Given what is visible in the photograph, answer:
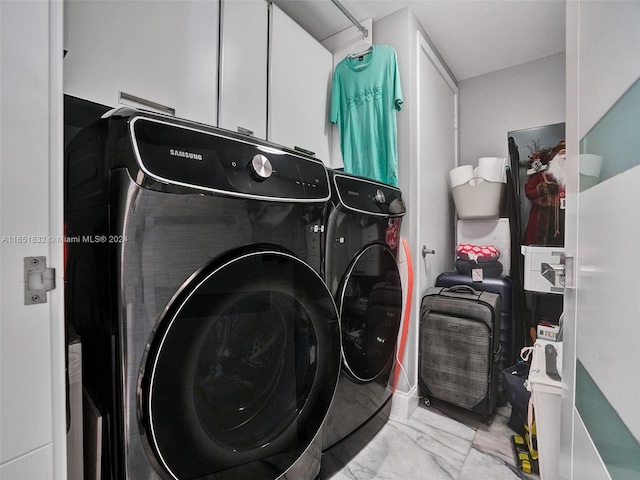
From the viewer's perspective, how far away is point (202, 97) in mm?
1196

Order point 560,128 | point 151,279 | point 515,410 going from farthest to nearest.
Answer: point 560,128, point 515,410, point 151,279

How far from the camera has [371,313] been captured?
127 centimetres

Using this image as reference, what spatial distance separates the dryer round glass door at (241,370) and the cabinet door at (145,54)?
78 centimetres

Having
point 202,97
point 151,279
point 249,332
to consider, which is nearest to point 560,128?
point 202,97

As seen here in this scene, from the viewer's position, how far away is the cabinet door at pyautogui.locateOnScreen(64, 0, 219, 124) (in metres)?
0.90

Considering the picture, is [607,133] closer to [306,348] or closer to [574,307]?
[574,307]

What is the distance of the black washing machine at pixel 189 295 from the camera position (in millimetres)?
564

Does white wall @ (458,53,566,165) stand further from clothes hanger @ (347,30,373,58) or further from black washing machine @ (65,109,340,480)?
black washing machine @ (65,109,340,480)

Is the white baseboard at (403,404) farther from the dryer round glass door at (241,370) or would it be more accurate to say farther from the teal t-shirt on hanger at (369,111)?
the teal t-shirt on hanger at (369,111)

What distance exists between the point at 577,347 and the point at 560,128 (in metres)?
1.91

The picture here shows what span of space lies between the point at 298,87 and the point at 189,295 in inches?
55.0

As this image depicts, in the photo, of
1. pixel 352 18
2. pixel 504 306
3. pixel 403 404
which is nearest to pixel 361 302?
pixel 403 404

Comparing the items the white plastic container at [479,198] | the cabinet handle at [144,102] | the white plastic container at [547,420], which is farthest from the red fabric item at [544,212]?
the cabinet handle at [144,102]

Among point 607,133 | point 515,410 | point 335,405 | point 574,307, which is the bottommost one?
point 515,410
